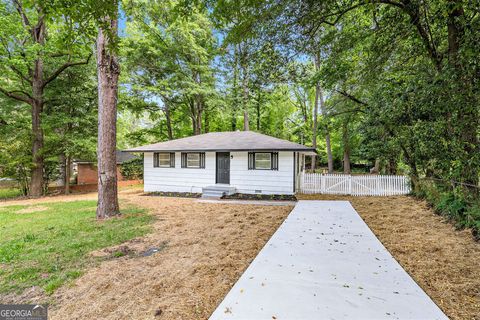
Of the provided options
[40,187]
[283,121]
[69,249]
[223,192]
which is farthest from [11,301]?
[283,121]

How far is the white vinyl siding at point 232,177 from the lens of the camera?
1049 centimetres

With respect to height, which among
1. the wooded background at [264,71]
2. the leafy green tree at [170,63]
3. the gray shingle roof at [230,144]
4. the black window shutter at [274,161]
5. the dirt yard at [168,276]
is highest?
the leafy green tree at [170,63]

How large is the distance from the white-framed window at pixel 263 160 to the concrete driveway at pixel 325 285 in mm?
6443

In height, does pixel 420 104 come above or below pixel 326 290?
above

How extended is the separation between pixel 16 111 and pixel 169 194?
10343 millimetres

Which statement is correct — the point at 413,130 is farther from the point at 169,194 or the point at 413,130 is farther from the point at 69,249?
the point at 169,194

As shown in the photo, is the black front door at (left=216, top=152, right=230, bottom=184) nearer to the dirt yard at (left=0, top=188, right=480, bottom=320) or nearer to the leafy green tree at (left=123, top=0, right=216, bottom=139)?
the dirt yard at (left=0, top=188, right=480, bottom=320)

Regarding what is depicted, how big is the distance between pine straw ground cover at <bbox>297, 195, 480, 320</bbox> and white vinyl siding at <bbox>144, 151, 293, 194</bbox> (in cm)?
416

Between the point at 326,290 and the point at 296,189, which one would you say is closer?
the point at 326,290

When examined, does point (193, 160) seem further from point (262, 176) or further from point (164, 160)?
point (262, 176)

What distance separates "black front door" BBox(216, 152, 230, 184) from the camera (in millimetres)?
11406

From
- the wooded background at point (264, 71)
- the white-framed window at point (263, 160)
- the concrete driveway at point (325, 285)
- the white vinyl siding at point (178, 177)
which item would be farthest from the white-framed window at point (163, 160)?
the concrete driveway at point (325, 285)

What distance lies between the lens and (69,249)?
163 inches

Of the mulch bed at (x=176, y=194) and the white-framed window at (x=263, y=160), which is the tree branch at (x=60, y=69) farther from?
the white-framed window at (x=263, y=160)
